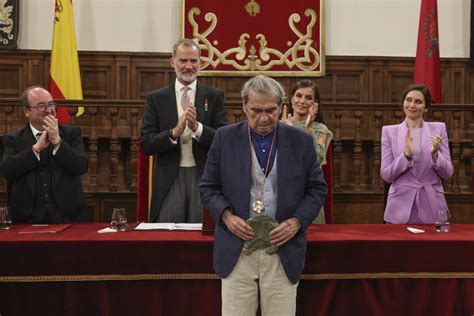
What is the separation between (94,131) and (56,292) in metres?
3.19

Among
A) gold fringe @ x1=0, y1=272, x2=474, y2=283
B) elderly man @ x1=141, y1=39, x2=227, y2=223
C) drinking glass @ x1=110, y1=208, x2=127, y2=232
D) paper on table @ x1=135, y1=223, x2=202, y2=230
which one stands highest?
elderly man @ x1=141, y1=39, x2=227, y2=223

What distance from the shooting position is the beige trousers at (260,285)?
2482mm

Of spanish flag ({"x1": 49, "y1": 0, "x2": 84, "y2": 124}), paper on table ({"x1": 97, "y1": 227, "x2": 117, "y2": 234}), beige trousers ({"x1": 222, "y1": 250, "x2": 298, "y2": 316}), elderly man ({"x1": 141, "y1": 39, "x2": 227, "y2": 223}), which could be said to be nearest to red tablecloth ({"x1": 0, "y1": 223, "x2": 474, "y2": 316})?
paper on table ({"x1": 97, "y1": 227, "x2": 117, "y2": 234})

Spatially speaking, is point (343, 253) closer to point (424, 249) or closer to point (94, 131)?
point (424, 249)

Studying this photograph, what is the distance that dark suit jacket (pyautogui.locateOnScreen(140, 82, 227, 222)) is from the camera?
345 cm

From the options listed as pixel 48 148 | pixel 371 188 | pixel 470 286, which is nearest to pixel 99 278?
pixel 48 148

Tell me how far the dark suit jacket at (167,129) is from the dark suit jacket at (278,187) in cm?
83

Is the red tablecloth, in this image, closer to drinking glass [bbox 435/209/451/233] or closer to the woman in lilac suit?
drinking glass [bbox 435/209/451/233]

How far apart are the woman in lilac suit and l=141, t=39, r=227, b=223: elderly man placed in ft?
3.66

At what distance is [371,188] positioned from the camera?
5898 millimetres

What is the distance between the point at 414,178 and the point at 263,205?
5.24ft

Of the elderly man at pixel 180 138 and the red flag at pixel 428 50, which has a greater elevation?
the red flag at pixel 428 50

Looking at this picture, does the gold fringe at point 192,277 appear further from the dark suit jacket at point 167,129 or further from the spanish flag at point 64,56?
the spanish flag at point 64,56

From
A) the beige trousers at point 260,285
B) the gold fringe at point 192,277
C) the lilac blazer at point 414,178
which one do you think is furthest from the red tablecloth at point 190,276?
the lilac blazer at point 414,178
